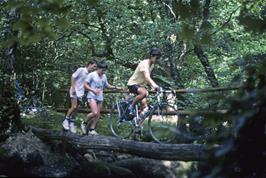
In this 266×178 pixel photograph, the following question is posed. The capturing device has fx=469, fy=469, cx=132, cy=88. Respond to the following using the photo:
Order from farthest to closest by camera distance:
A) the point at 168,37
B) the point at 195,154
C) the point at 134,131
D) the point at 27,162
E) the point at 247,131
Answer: the point at 168,37, the point at 134,131, the point at 27,162, the point at 195,154, the point at 247,131

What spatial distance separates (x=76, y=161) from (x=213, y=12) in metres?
7.83

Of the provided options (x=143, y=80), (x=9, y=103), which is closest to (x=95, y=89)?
(x=143, y=80)

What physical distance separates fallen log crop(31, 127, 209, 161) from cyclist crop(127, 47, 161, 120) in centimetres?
131

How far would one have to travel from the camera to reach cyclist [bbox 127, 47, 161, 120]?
28.0 ft

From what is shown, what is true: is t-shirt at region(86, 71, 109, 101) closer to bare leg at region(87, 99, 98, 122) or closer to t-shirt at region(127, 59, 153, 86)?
bare leg at region(87, 99, 98, 122)

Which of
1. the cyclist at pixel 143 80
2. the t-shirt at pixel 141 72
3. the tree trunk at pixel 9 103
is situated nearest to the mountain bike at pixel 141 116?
the cyclist at pixel 143 80

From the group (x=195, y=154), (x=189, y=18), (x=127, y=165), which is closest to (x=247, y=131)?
(x=189, y=18)

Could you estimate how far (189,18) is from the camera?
10.5 feet

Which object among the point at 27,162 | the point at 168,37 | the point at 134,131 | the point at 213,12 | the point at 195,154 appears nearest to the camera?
the point at 195,154

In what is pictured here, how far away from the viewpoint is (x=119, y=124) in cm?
1003

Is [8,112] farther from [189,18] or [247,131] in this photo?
[247,131]

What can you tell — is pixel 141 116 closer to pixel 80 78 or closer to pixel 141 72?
pixel 141 72

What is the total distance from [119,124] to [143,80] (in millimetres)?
1473

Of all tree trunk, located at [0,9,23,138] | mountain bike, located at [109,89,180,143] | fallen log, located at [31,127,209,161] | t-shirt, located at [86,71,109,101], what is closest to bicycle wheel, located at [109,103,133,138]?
mountain bike, located at [109,89,180,143]
